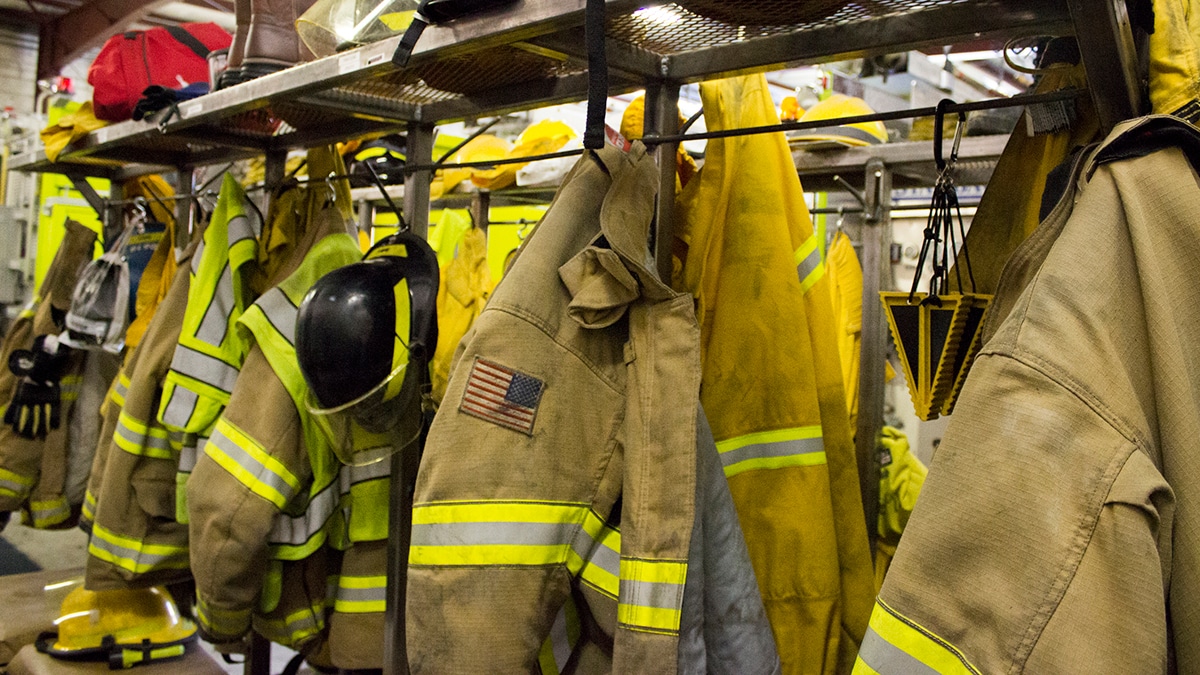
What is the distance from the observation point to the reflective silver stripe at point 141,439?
2.25 m

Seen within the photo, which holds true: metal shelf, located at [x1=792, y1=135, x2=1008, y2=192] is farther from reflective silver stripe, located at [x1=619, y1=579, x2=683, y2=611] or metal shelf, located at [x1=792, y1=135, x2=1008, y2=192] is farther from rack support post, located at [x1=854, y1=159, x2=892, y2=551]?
reflective silver stripe, located at [x1=619, y1=579, x2=683, y2=611]

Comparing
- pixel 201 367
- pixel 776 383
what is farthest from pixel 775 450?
pixel 201 367

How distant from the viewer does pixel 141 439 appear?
7.39 feet

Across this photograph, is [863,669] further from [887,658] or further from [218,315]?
[218,315]

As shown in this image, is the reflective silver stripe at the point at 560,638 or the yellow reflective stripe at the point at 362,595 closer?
the reflective silver stripe at the point at 560,638

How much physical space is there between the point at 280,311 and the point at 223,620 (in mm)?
682

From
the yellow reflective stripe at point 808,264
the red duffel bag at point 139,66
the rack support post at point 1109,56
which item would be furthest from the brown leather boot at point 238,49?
the rack support post at point 1109,56

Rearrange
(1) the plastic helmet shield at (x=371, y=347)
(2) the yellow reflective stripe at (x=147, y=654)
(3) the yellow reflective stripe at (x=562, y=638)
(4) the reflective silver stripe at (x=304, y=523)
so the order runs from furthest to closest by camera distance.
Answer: (2) the yellow reflective stripe at (x=147, y=654)
(4) the reflective silver stripe at (x=304, y=523)
(1) the plastic helmet shield at (x=371, y=347)
(3) the yellow reflective stripe at (x=562, y=638)

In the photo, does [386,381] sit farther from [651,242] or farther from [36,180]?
[36,180]

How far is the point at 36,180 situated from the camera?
19.7 feet

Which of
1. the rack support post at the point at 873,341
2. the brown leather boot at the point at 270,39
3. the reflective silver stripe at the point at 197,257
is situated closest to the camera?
the brown leather boot at the point at 270,39

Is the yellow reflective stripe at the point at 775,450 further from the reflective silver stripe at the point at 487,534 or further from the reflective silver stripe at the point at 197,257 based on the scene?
the reflective silver stripe at the point at 197,257

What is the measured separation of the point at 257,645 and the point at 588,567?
187 centimetres

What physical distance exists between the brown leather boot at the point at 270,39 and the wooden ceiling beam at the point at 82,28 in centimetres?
636
